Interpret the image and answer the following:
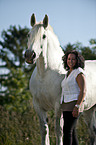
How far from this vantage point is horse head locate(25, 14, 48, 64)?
8.58 feet

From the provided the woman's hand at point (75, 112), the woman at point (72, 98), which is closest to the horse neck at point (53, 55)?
the woman at point (72, 98)

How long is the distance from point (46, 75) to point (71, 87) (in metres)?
0.68

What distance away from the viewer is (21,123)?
16.6 ft

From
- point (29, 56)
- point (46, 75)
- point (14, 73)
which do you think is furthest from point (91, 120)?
point (14, 73)

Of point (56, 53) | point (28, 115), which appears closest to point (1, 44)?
point (28, 115)

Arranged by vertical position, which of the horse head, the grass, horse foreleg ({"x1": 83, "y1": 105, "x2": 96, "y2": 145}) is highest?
the horse head

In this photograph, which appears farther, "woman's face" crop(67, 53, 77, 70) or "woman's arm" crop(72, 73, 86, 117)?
"woman's face" crop(67, 53, 77, 70)

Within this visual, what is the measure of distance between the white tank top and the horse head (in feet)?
2.05

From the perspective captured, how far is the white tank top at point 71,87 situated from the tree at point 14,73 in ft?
52.5

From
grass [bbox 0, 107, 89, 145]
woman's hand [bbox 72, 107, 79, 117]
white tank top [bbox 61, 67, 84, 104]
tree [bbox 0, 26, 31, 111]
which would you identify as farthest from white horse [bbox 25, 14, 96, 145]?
tree [bbox 0, 26, 31, 111]

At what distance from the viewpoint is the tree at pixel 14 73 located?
63.8 ft

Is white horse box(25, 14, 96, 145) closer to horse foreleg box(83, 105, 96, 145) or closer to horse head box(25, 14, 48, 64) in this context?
horse head box(25, 14, 48, 64)

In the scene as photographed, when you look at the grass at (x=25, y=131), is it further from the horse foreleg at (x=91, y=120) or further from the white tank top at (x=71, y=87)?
the white tank top at (x=71, y=87)

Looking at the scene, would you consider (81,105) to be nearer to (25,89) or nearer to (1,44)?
(25,89)
